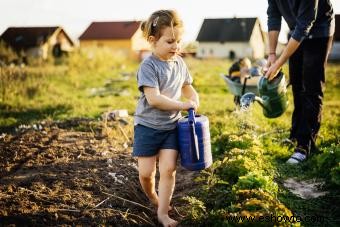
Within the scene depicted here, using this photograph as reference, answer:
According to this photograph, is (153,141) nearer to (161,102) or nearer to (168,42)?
(161,102)

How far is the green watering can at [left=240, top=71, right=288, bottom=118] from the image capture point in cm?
486

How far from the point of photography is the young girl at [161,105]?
115 inches

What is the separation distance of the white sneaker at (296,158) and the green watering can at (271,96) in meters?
0.77

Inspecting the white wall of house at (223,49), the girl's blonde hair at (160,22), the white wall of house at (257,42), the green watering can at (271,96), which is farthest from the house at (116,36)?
the girl's blonde hair at (160,22)

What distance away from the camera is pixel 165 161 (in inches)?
117

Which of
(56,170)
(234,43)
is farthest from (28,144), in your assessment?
(234,43)

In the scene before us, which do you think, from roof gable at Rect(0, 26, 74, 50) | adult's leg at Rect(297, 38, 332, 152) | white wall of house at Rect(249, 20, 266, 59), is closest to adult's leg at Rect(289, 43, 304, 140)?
adult's leg at Rect(297, 38, 332, 152)

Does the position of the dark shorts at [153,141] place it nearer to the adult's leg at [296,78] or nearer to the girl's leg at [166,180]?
the girl's leg at [166,180]

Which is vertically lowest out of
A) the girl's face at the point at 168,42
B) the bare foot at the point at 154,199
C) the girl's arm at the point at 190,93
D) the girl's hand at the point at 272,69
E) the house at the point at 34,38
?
the bare foot at the point at 154,199

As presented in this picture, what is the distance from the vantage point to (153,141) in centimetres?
301

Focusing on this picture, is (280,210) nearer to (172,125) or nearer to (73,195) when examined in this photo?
(172,125)

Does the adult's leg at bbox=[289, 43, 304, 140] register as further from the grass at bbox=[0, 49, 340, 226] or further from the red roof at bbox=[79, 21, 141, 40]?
the red roof at bbox=[79, 21, 141, 40]

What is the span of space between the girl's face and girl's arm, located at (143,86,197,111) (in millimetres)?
277

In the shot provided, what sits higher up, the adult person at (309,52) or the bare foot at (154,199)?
the adult person at (309,52)
